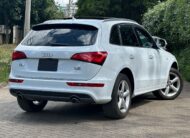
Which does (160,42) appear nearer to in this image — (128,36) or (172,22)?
(128,36)

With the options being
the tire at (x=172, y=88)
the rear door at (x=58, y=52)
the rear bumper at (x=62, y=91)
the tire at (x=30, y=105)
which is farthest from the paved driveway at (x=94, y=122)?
the rear door at (x=58, y=52)

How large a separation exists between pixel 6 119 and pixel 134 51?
8.28ft

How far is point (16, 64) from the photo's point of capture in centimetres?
838

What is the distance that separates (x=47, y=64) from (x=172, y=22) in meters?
12.3

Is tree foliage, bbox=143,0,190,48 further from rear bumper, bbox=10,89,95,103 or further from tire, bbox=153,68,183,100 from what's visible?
rear bumper, bbox=10,89,95,103

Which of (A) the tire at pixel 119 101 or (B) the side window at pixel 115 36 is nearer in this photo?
(A) the tire at pixel 119 101

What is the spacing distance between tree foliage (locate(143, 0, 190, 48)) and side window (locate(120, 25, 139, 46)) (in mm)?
8399

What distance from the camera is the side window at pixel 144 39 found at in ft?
31.1

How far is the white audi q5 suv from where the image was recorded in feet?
25.6

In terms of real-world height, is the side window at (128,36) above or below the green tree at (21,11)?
above

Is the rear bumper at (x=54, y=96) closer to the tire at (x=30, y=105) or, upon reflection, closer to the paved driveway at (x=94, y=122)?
the paved driveway at (x=94, y=122)

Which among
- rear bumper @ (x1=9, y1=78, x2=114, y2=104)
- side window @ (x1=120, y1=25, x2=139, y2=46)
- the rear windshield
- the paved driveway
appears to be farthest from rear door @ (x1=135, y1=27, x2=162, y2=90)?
rear bumper @ (x1=9, y1=78, x2=114, y2=104)

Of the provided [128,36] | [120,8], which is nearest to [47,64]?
[128,36]

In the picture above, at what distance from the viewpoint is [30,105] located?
900 centimetres
